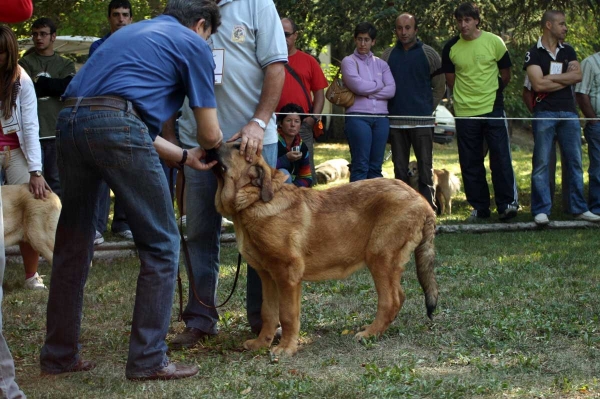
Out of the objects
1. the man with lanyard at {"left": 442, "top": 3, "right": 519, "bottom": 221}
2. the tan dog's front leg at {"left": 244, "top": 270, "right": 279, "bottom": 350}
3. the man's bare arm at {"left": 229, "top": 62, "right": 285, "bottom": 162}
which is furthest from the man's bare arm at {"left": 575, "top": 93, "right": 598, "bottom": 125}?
the tan dog's front leg at {"left": 244, "top": 270, "right": 279, "bottom": 350}

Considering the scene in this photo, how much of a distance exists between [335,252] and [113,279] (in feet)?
9.81

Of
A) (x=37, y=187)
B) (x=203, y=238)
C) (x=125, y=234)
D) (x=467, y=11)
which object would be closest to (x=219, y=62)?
(x=203, y=238)

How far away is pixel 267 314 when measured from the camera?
538cm

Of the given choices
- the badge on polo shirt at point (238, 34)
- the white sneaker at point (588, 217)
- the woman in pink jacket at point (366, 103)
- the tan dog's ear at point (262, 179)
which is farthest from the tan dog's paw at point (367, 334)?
the white sneaker at point (588, 217)

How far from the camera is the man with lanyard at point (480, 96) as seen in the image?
1060 centimetres

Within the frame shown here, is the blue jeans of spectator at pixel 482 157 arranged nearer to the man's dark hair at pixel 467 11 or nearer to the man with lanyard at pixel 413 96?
the man with lanyard at pixel 413 96

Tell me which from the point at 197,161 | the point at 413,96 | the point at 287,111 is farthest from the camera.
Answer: the point at 413,96

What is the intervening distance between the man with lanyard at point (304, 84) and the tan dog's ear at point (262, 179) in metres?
4.65

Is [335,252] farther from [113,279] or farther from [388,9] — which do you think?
[388,9]

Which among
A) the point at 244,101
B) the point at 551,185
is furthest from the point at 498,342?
the point at 551,185

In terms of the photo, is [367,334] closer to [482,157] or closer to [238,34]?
[238,34]

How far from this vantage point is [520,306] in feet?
20.2

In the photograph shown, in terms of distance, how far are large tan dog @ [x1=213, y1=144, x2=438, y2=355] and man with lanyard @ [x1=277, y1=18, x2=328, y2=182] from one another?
4.23 metres

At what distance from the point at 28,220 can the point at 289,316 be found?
10.4 ft
